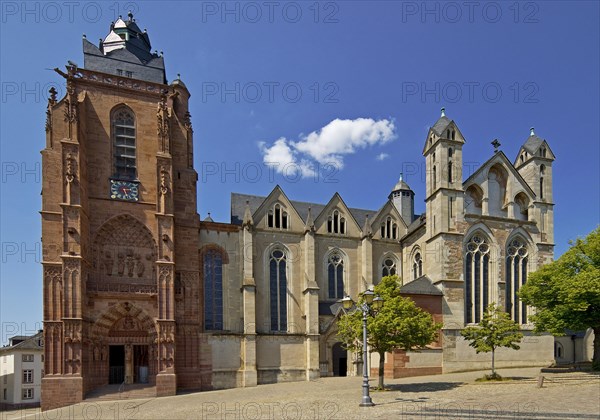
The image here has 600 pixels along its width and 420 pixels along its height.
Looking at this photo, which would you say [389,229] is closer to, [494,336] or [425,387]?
[494,336]

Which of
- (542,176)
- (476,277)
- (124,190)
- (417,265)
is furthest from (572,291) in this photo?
(124,190)

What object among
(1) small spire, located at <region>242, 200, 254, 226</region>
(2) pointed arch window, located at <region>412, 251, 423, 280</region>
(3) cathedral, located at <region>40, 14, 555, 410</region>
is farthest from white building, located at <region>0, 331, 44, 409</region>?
(2) pointed arch window, located at <region>412, 251, 423, 280</region>

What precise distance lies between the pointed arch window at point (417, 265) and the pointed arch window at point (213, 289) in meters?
16.7

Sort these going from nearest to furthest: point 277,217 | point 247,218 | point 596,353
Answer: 1. point 596,353
2. point 247,218
3. point 277,217

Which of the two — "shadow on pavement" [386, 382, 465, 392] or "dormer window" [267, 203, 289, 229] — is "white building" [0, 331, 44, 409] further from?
"shadow on pavement" [386, 382, 465, 392]

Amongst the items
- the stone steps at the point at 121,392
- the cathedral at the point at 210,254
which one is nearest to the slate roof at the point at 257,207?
the cathedral at the point at 210,254

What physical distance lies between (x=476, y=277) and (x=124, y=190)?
28.2 metres

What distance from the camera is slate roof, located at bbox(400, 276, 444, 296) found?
33312 mm

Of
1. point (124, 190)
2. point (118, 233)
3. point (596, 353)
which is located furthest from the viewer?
point (124, 190)

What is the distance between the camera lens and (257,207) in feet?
132

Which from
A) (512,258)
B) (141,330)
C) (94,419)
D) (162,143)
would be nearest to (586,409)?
(94,419)

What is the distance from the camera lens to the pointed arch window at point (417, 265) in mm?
38094

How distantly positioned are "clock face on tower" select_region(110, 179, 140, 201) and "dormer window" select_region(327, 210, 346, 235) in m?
16.4

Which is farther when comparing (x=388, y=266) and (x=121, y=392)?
(x=388, y=266)
